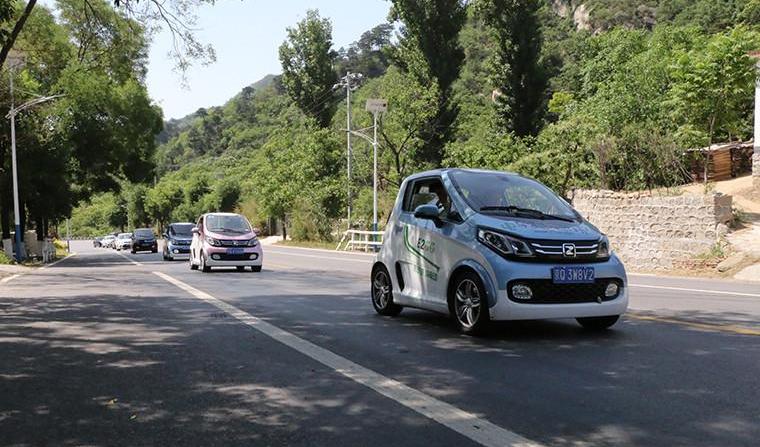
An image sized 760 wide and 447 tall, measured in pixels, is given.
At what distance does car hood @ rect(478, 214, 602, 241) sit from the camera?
7414 millimetres

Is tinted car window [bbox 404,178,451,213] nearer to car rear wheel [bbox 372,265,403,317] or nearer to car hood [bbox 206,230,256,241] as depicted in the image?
car rear wheel [bbox 372,265,403,317]

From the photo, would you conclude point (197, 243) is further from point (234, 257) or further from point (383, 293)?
point (383, 293)

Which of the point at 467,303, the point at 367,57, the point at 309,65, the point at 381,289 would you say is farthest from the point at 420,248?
the point at 367,57

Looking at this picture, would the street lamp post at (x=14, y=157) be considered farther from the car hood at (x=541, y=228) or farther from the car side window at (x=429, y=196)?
the car hood at (x=541, y=228)

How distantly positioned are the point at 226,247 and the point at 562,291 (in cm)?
1397

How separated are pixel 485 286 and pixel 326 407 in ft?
9.21

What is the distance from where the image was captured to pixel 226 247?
20.0 meters

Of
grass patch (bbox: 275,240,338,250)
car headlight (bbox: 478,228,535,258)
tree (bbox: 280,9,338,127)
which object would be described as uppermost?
tree (bbox: 280,9,338,127)

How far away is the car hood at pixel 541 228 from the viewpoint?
741 centimetres

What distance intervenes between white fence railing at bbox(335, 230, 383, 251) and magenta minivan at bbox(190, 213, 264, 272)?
1536 centimetres

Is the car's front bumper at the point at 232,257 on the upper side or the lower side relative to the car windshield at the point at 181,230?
lower

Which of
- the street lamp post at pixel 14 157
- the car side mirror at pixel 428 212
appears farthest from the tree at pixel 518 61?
the car side mirror at pixel 428 212

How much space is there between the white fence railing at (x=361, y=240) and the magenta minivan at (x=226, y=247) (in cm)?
1536

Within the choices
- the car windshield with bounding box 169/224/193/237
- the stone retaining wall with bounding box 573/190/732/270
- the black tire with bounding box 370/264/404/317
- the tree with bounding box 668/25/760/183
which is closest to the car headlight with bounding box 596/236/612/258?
the black tire with bounding box 370/264/404/317
